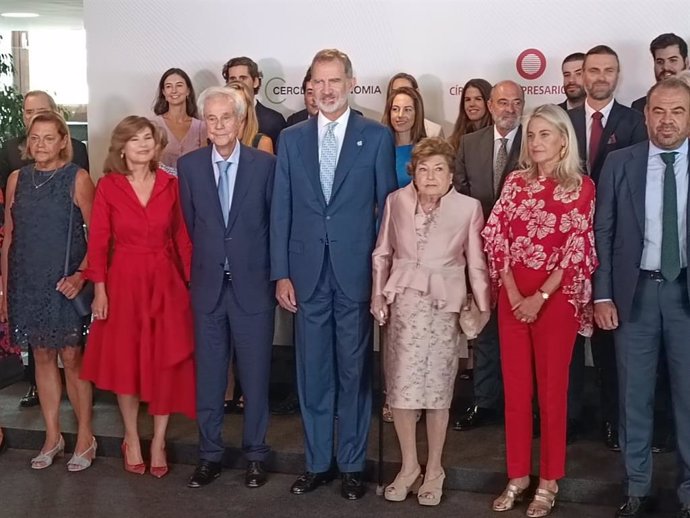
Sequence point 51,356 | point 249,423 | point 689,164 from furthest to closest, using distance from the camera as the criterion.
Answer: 1. point 51,356
2. point 249,423
3. point 689,164

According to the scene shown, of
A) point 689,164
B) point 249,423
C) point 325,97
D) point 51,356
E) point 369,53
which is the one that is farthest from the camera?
point 369,53

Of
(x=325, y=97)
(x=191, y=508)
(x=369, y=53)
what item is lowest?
(x=191, y=508)

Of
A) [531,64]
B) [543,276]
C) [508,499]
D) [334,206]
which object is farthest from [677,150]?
[531,64]

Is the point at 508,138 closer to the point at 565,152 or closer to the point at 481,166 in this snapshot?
the point at 481,166

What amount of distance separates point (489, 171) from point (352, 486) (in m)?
1.72

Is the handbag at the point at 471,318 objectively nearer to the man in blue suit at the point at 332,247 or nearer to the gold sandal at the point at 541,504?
→ the man in blue suit at the point at 332,247

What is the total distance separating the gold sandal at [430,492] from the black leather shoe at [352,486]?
0.89 feet

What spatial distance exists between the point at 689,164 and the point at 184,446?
110 inches

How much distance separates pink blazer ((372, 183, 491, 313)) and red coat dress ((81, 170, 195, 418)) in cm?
105

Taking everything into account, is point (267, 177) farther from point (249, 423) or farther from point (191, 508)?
point (191, 508)

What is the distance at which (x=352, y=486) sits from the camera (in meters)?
4.31

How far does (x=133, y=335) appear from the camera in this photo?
453 cm

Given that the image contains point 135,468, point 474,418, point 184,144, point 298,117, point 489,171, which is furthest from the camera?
point 298,117

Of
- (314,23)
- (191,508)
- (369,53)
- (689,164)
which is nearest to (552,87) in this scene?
(369,53)
